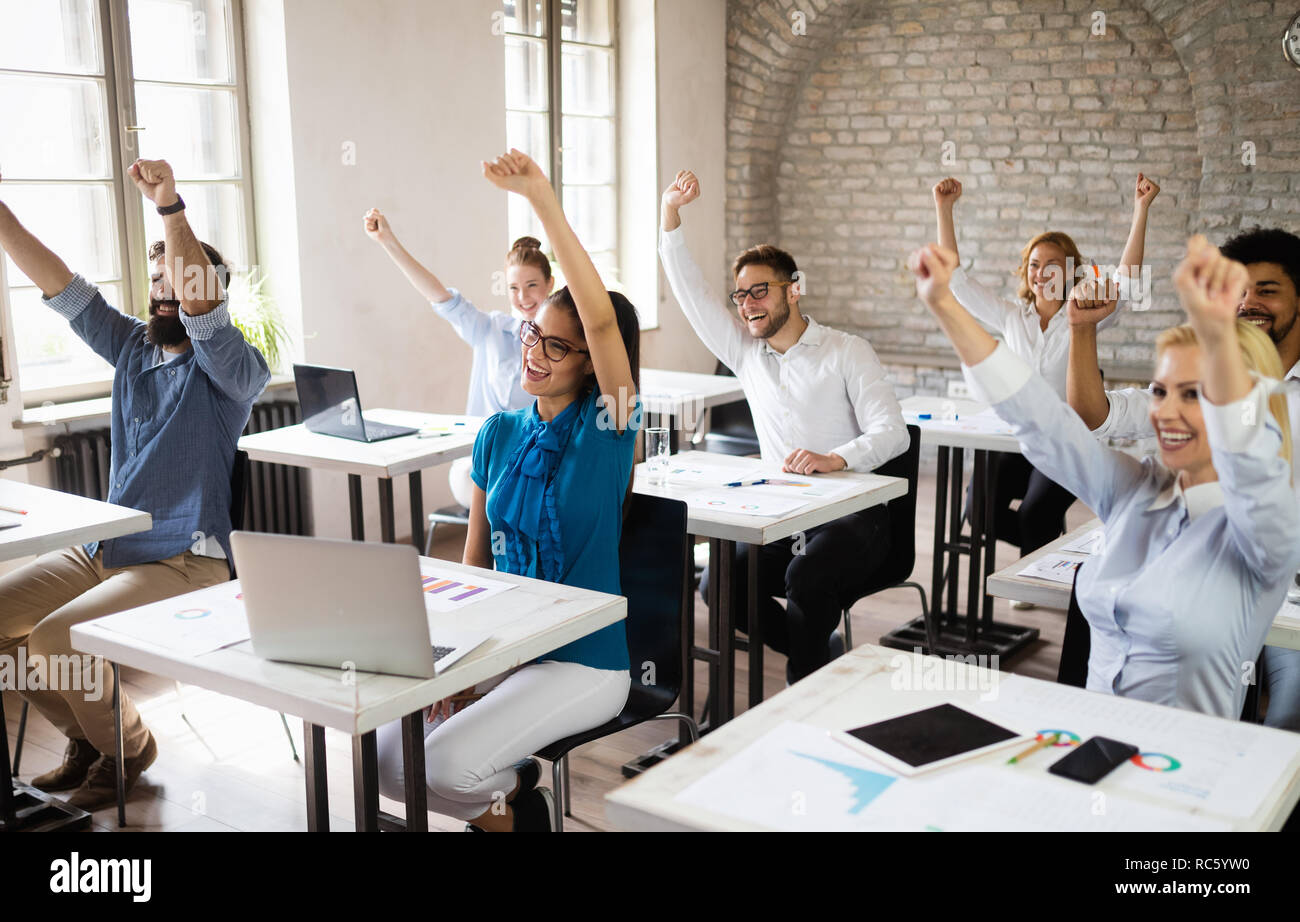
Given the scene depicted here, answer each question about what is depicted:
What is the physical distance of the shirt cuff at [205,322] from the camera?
2980 mm

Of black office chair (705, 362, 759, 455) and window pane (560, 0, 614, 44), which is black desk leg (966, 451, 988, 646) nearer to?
black office chair (705, 362, 759, 455)

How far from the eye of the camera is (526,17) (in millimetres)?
6219

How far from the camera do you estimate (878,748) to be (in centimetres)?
161

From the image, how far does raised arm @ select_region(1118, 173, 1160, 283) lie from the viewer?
3992mm

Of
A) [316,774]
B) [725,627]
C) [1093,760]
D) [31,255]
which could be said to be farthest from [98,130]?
[1093,760]

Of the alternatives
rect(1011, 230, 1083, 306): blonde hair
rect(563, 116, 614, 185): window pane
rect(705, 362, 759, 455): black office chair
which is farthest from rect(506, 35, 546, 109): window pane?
rect(1011, 230, 1083, 306): blonde hair

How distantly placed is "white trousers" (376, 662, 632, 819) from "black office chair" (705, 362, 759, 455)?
114 inches

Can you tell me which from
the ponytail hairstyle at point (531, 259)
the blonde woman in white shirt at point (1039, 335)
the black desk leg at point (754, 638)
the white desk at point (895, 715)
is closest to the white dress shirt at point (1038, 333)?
the blonde woman in white shirt at point (1039, 335)

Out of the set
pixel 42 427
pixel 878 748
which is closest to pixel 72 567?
pixel 42 427

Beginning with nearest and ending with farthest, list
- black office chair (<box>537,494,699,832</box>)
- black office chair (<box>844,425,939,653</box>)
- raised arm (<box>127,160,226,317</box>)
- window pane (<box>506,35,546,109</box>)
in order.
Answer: black office chair (<box>537,494,699,832</box>), raised arm (<box>127,160,226,317</box>), black office chair (<box>844,425,939,653</box>), window pane (<box>506,35,546,109</box>)

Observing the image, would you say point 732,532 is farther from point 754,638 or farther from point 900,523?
point 900,523

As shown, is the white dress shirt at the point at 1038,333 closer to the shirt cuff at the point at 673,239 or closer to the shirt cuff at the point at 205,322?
the shirt cuff at the point at 673,239

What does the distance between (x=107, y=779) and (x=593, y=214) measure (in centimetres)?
450

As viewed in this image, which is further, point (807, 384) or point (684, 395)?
point (684, 395)
